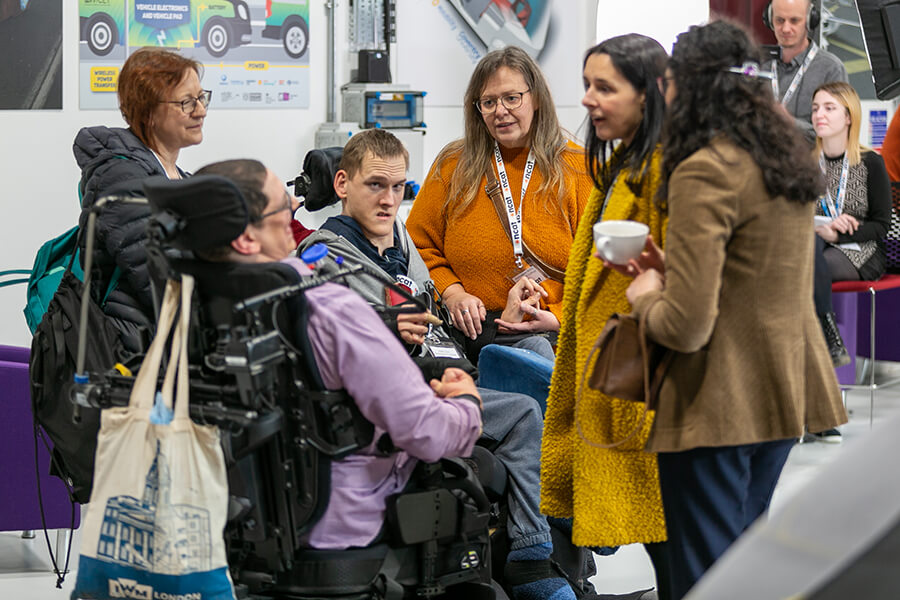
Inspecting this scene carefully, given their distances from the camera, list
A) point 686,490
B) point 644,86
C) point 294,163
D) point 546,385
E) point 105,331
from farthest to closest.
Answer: point 294,163, point 546,385, point 105,331, point 644,86, point 686,490

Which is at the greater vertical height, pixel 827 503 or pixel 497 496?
pixel 827 503

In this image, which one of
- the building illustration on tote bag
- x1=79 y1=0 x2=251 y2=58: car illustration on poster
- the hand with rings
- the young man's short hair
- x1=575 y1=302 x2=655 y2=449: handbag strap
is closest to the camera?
the building illustration on tote bag

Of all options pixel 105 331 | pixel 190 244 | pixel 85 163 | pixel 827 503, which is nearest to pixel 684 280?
pixel 190 244

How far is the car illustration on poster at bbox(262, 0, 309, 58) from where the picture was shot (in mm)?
5605

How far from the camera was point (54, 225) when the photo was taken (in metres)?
5.36

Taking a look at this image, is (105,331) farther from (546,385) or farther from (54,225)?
(54,225)

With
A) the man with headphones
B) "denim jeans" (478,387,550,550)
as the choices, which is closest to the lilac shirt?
"denim jeans" (478,387,550,550)

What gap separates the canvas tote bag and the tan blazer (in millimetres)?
835

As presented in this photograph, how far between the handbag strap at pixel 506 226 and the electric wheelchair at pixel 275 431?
1.28 metres

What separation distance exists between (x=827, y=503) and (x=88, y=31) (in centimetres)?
490

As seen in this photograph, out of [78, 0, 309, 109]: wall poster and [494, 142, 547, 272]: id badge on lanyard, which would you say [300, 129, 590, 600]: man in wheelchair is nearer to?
[494, 142, 547, 272]: id badge on lanyard

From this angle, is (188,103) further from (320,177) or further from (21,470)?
(21,470)

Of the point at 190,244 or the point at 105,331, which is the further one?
the point at 105,331

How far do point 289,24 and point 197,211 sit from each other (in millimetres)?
3829
